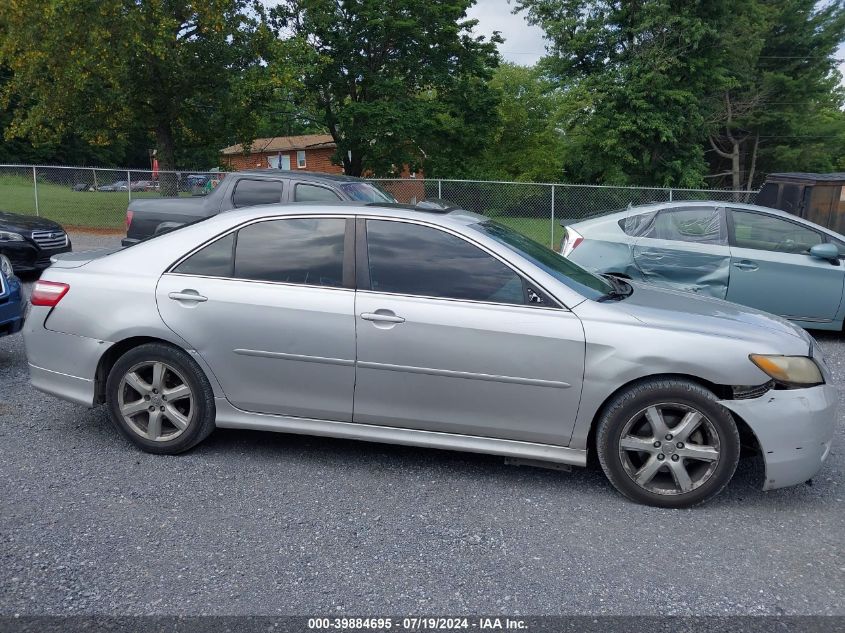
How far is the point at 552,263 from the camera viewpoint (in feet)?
14.2

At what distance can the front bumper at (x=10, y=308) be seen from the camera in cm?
607

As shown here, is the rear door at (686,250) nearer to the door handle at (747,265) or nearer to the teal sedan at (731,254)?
the teal sedan at (731,254)

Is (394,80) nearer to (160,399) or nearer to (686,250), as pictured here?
(686,250)

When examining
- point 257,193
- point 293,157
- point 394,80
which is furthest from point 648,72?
point 293,157

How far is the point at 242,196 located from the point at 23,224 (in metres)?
4.13

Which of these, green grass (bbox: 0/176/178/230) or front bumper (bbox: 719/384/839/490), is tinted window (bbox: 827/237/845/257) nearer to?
front bumper (bbox: 719/384/839/490)

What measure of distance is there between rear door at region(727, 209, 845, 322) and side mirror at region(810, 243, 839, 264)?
3.3 inches

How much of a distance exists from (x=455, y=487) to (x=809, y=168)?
4658 centimetres

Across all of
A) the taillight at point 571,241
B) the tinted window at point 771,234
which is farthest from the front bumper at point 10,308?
the tinted window at point 771,234

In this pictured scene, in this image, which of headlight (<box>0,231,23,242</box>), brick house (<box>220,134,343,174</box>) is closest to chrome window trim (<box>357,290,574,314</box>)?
headlight (<box>0,231,23,242</box>)

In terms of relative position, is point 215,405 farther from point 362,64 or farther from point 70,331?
point 362,64

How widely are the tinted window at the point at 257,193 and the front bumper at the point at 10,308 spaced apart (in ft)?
11.4

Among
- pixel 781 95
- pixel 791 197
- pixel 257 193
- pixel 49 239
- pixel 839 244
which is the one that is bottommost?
pixel 49 239

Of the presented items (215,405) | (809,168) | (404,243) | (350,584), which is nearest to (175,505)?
(215,405)
